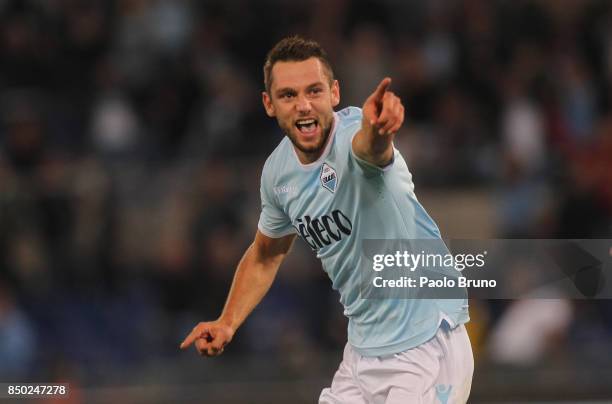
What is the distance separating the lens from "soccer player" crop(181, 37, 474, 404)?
508 cm

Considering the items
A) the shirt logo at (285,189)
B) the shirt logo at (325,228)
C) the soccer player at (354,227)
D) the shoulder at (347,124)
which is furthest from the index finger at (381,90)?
the shirt logo at (285,189)

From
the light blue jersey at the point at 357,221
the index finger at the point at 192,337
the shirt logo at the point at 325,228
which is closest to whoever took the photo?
the light blue jersey at the point at 357,221

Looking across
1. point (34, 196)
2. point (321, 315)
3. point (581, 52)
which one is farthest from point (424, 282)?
point (581, 52)

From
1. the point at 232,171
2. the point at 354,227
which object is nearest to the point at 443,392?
the point at 354,227

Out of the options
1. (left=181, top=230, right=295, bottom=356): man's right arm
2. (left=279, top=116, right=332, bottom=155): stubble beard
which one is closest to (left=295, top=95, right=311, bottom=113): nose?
(left=279, top=116, right=332, bottom=155): stubble beard

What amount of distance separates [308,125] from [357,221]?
17.7 inches

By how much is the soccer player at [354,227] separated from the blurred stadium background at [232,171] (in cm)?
288

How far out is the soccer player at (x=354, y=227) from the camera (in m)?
5.08

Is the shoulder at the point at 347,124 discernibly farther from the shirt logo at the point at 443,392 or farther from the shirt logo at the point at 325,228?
the shirt logo at the point at 443,392

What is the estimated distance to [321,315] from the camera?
31.6 feet

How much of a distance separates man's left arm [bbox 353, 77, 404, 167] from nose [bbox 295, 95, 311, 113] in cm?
35

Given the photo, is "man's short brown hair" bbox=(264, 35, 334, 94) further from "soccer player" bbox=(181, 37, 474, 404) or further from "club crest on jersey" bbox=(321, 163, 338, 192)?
"club crest on jersey" bbox=(321, 163, 338, 192)

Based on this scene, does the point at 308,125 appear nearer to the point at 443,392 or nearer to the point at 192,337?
the point at 192,337

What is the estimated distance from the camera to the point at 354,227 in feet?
16.8
